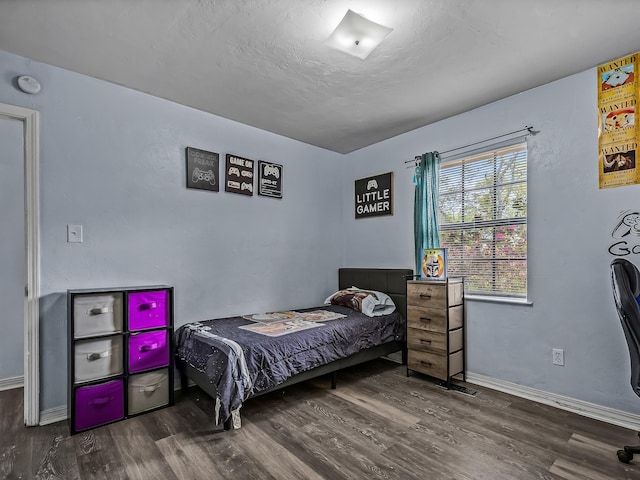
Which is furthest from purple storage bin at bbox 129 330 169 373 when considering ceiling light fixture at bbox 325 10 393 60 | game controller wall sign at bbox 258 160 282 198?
ceiling light fixture at bbox 325 10 393 60

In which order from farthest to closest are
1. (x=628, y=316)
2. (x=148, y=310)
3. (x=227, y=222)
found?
(x=227, y=222) → (x=148, y=310) → (x=628, y=316)

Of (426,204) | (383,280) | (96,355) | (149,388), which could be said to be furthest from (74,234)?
(426,204)

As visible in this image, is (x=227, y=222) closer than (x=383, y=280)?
Yes

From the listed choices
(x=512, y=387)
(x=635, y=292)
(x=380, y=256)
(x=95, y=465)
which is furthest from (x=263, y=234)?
(x=635, y=292)

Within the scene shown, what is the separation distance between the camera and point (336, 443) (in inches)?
83.0

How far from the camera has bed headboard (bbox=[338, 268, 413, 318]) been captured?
3.67m

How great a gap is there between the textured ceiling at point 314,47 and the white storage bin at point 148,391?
91.6 inches

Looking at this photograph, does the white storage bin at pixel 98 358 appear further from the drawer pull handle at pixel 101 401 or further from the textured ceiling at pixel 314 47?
the textured ceiling at pixel 314 47

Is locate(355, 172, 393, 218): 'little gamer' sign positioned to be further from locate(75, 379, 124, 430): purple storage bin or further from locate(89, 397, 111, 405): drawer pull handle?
locate(89, 397, 111, 405): drawer pull handle

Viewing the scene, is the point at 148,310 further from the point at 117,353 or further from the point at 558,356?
the point at 558,356

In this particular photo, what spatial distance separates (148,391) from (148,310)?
2.01 feet

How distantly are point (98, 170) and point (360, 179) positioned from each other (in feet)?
9.30

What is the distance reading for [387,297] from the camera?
3.68 meters

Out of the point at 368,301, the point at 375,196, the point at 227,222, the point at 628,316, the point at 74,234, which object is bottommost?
the point at 368,301
